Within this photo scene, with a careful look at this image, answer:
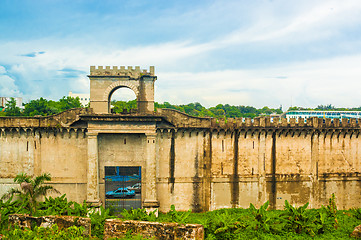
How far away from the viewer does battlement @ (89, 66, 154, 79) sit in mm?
25047

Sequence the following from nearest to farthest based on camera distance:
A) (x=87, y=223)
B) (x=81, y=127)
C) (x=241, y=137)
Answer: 1. (x=87, y=223)
2. (x=81, y=127)
3. (x=241, y=137)

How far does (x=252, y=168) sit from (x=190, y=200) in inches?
266

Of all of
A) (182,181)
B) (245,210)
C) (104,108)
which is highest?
(104,108)

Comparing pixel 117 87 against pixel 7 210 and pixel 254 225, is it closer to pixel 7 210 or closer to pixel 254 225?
pixel 7 210

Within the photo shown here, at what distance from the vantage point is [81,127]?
80.5ft

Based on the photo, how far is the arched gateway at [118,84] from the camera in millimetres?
25062

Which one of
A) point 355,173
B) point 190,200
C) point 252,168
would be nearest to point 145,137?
point 190,200

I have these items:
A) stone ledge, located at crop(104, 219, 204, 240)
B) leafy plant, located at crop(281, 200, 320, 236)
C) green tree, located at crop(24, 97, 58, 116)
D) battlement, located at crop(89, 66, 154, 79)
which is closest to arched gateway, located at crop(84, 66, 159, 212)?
battlement, located at crop(89, 66, 154, 79)

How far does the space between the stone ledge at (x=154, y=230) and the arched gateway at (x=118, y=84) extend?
35.2ft

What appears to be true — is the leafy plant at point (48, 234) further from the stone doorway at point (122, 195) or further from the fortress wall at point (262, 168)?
the fortress wall at point (262, 168)

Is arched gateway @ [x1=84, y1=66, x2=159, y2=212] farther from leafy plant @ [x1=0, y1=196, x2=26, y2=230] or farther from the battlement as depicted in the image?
leafy plant @ [x1=0, y1=196, x2=26, y2=230]

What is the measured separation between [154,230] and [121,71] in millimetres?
14499

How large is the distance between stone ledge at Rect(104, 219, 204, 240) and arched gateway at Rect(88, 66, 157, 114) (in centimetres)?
1073

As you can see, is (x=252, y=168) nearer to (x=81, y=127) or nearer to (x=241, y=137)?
(x=241, y=137)
